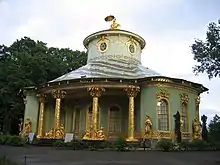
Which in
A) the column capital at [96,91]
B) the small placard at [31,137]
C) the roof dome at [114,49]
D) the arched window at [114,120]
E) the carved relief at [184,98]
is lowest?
the small placard at [31,137]

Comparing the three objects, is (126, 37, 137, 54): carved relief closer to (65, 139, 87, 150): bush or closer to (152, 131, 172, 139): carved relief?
(152, 131, 172, 139): carved relief

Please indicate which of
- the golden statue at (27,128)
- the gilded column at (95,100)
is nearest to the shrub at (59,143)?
the gilded column at (95,100)

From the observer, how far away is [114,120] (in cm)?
2542

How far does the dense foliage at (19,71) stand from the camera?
31.8 metres

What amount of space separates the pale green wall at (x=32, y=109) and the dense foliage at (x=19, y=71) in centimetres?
373

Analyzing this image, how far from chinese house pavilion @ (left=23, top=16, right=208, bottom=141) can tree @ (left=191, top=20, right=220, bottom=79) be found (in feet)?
21.5

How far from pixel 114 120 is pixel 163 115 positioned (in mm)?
4682

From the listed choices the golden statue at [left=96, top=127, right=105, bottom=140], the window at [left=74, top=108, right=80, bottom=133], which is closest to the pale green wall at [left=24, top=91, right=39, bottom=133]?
the window at [left=74, top=108, right=80, bottom=133]

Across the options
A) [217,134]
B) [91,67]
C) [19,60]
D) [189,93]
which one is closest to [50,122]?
[91,67]

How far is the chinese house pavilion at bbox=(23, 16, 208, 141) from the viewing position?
2267 centimetres

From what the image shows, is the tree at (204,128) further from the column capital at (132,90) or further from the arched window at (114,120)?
the arched window at (114,120)

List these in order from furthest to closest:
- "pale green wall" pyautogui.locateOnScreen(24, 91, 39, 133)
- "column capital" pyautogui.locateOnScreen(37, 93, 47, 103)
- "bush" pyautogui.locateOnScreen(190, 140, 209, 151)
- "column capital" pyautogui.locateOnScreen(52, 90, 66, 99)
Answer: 1. "pale green wall" pyautogui.locateOnScreen(24, 91, 39, 133)
2. "column capital" pyautogui.locateOnScreen(37, 93, 47, 103)
3. "column capital" pyautogui.locateOnScreen(52, 90, 66, 99)
4. "bush" pyautogui.locateOnScreen(190, 140, 209, 151)

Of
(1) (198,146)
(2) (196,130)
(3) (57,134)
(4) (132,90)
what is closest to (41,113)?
(3) (57,134)

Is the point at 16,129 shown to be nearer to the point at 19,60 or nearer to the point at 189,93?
the point at 19,60
